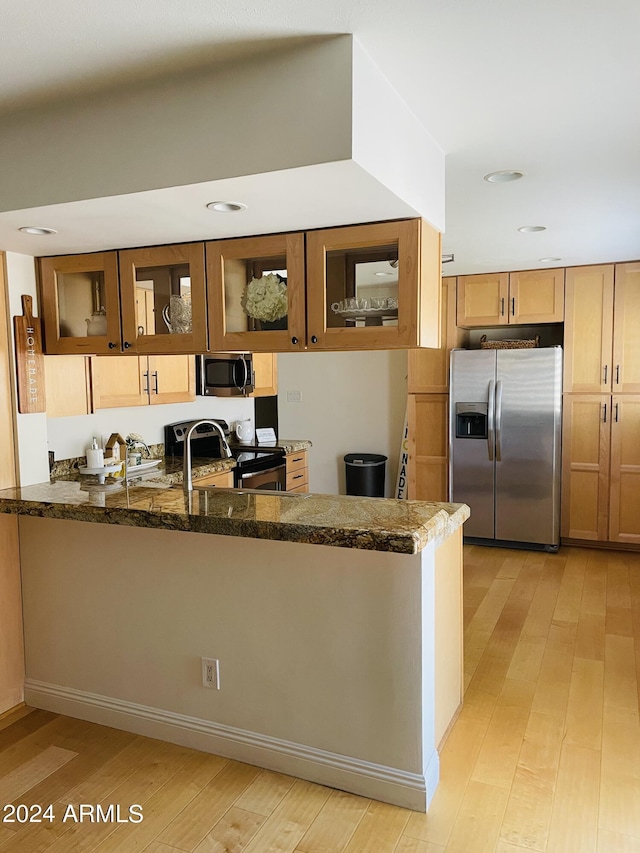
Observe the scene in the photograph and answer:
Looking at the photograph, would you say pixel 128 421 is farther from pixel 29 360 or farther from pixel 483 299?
pixel 483 299

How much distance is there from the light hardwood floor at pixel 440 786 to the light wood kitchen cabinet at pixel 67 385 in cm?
146

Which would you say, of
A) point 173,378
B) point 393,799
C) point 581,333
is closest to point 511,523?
point 581,333

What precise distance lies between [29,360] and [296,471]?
2649 millimetres

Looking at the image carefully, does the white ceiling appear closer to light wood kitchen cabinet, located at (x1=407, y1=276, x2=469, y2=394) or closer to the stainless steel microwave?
the stainless steel microwave

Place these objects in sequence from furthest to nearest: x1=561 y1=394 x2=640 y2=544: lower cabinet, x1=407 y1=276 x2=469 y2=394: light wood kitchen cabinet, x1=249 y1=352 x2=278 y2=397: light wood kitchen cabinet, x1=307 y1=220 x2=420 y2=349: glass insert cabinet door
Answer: x1=407 y1=276 x2=469 y2=394: light wood kitchen cabinet < x1=249 y1=352 x2=278 y2=397: light wood kitchen cabinet < x1=561 y1=394 x2=640 y2=544: lower cabinet < x1=307 y1=220 x2=420 y2=349: glass insert cabinet door

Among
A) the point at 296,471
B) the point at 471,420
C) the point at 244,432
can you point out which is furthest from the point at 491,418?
the point at 244,432

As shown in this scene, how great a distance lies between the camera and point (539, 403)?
4.96 metres

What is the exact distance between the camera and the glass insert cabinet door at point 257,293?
249 cm

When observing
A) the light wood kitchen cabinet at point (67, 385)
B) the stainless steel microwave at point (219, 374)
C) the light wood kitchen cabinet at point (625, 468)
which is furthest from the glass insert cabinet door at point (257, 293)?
the light wood kitchen cabinet at point (625, 468)

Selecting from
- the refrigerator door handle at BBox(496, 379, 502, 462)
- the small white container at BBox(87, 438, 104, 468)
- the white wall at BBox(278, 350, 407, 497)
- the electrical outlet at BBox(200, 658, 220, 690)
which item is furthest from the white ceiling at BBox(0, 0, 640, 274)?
the white wall at BBox(278, 350, 407, 497)

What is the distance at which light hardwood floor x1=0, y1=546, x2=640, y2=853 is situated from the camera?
204cm

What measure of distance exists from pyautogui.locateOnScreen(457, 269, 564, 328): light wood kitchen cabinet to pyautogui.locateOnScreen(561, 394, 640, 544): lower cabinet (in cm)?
71

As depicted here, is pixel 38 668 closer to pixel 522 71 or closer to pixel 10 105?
pixel 10 105

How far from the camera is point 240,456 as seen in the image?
461 cm
